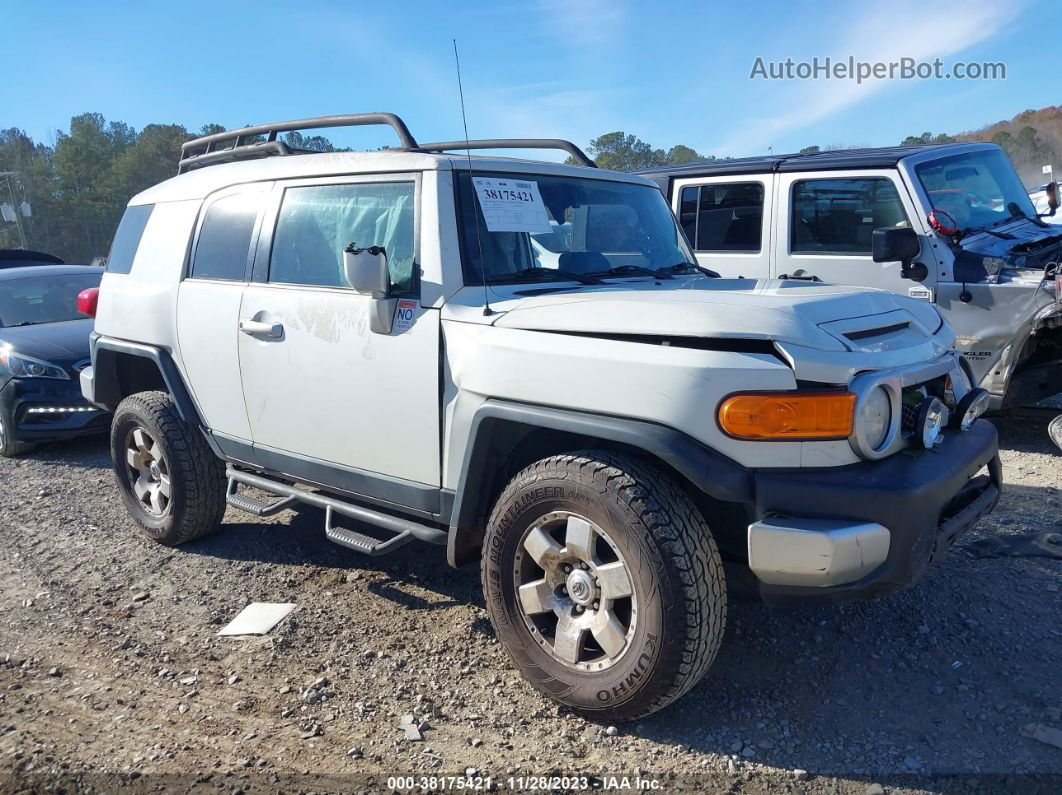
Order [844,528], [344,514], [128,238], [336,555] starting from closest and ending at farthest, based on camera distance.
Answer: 1. [844,528]
2. [344,514]
3. [336,555]
4. [128,238]

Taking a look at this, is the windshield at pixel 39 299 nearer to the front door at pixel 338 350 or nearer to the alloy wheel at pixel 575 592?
the front door at pixel 338 350

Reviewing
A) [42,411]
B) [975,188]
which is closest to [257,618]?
[42,411]

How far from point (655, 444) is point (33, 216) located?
92.4ft

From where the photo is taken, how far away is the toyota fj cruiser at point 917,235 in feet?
18.2

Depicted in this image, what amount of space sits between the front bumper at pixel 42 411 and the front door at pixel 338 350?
367 centimetres

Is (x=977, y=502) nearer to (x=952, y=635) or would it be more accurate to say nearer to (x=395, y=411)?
(x=952, y=635)

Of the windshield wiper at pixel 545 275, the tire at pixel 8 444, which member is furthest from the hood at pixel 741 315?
the tire at pixel 8 444

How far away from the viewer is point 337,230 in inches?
146

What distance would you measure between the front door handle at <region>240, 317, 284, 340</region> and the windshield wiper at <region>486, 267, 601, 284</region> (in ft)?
3.60

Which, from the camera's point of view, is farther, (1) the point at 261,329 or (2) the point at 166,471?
(2) the point at 166,471

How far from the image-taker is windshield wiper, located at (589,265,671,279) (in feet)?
12.0

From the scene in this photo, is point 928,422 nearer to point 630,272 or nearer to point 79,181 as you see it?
point 630,272

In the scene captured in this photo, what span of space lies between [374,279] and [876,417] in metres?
1.86

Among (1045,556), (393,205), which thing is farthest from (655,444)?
(1045,556)
